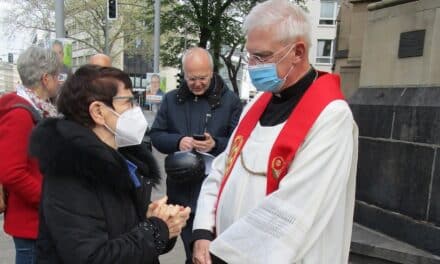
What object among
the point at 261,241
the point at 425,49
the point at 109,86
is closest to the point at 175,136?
the point at 109,86

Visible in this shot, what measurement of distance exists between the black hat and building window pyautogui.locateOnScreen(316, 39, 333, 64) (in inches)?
1597

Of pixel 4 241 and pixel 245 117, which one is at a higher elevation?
pixel 245 117

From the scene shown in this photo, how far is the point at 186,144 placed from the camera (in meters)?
3.10

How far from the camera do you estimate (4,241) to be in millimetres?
4680

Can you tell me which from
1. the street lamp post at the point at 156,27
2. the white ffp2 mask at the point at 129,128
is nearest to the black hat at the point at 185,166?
the white ffp2 mask at the point at 129,128

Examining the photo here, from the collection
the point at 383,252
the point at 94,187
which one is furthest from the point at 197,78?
the point at 383,252

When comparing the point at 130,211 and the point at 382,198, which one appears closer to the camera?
the point at 130,211

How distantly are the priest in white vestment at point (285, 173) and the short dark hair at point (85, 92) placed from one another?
2.20ft

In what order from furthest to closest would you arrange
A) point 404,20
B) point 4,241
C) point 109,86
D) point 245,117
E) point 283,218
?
point 4,241 → point 404,20 → point 245,117 → point 109,86 → point 283,218

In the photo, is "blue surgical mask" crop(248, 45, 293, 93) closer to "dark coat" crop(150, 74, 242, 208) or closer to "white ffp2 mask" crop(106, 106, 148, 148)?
"white ffp2 mask" crop(106, 106, 148, 148)

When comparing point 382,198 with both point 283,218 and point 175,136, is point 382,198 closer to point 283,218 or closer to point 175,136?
point 175,136

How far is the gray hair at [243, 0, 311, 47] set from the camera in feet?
6.33

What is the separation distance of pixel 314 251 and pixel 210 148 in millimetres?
1386

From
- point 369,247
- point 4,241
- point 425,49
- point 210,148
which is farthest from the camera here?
point 4,241
